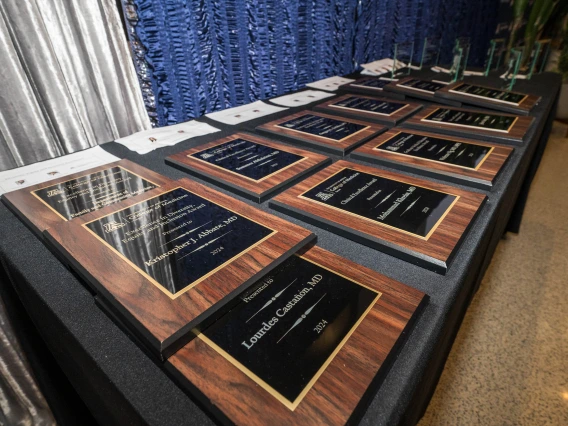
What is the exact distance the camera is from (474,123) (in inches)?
41.9

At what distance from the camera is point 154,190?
71 cm

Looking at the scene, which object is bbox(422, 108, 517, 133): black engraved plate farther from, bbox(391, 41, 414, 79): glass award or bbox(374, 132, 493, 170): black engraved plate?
bbox(391, 41, 414, 79): glass award

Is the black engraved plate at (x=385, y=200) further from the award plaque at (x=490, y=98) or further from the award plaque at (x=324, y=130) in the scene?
the award plaque at (x=490, y=98)

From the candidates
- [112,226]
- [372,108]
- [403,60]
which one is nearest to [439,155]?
[372,108]

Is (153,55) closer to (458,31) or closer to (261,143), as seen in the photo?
(261,143)

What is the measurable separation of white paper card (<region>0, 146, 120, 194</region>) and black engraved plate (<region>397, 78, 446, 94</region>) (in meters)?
1.17

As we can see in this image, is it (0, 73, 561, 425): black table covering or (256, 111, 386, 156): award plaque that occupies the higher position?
(256, 111, 386, 156): award plaque

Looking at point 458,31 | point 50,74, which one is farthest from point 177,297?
point 458,31

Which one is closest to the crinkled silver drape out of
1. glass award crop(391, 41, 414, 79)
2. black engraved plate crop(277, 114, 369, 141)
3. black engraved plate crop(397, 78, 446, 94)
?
black engraved plate crop(277, 114, 369, 141)

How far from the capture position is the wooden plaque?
1443 millimetres

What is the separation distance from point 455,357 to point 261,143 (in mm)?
1017

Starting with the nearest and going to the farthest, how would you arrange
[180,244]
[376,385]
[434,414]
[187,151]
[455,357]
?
[376,385] → [180,244] → [187,151] → [434,414] → [455,357]

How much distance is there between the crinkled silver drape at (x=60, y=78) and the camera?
919 mm

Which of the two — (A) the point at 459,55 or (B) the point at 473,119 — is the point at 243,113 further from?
(A) the point at 459,55
